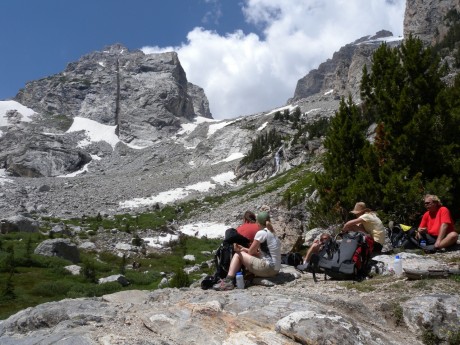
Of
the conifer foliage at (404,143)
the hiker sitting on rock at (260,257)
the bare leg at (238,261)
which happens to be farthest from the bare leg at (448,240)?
the bare leg at (238,261)

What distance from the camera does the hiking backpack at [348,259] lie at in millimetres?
9148

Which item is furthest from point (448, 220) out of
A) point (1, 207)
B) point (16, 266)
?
point (1, 207)

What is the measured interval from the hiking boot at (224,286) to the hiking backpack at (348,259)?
6.17 feet

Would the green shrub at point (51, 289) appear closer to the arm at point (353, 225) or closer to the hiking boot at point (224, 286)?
the hiking boot at point (224, 286)

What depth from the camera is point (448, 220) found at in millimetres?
10523

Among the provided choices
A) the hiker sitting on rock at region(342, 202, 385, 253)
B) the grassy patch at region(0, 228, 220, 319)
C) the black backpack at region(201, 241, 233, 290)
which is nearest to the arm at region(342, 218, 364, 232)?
the hiker sitting on rock at region(342, 202, 385, 253)

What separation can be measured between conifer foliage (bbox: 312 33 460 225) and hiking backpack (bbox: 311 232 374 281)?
508cm

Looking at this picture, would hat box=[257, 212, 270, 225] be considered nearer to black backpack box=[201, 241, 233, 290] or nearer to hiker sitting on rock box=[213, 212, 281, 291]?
Result: hiker sitting on rock box=[213, 212, 281, 291]

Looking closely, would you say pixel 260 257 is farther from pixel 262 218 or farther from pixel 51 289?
pixel 51 289

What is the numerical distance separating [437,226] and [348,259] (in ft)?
10.7

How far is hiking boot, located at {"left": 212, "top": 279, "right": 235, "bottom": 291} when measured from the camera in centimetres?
850

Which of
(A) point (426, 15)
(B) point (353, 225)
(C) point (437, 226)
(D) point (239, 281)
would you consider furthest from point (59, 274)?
(A) point (426, 15)

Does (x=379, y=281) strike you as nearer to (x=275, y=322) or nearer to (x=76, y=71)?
(x=275, y=322)

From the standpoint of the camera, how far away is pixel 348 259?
9.23 metres
